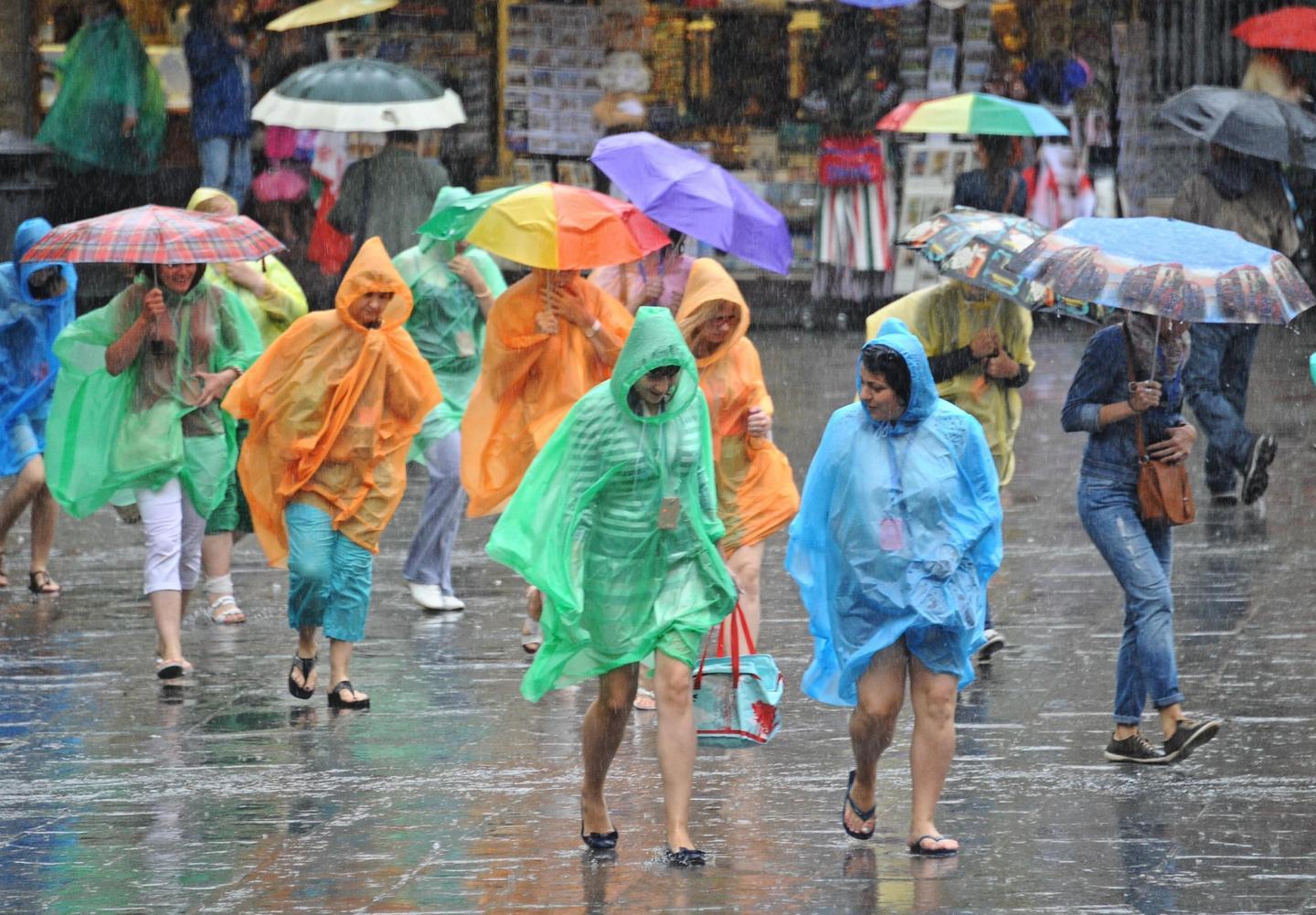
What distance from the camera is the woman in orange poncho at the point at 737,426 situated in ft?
28.2

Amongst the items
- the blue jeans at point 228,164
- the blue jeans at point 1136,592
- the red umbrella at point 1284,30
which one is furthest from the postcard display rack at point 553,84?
the blue jeans at point 1136,592

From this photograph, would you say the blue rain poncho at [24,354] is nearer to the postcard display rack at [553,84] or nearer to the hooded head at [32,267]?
the hooded head at [32,267]

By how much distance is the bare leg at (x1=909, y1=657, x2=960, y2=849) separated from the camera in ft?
21.7

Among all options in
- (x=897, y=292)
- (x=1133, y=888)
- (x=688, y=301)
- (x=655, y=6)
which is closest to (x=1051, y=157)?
(x=897, y=292)

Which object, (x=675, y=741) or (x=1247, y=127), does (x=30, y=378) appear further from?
(x=1247, y=127)

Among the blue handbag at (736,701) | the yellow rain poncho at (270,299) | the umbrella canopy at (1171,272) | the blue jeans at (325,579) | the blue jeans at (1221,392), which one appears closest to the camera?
the blue handbag at (736,701)

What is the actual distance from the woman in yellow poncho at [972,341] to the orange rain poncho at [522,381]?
1.15m

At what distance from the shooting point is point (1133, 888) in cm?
624

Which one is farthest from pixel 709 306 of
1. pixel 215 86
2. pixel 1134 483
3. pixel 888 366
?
pixel 215 86

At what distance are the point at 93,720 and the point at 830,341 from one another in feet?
37.6

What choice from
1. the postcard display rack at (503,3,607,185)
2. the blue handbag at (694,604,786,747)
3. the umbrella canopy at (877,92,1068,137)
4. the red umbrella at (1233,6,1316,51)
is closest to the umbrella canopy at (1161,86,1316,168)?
the umbrella canopy at (877,92,1068,137)

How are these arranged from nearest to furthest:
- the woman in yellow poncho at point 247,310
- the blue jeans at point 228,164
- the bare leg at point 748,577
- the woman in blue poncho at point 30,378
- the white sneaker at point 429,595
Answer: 1. the bare leg at point 748,577
2. the woman in yellow poncho at point 247,310
3. the white sneaker at point 429,595
4. the woman in blue poncho at point 30,378
5. the blue jeans at point 228,164

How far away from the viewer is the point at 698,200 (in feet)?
30.0

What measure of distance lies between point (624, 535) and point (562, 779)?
44.7 inches
